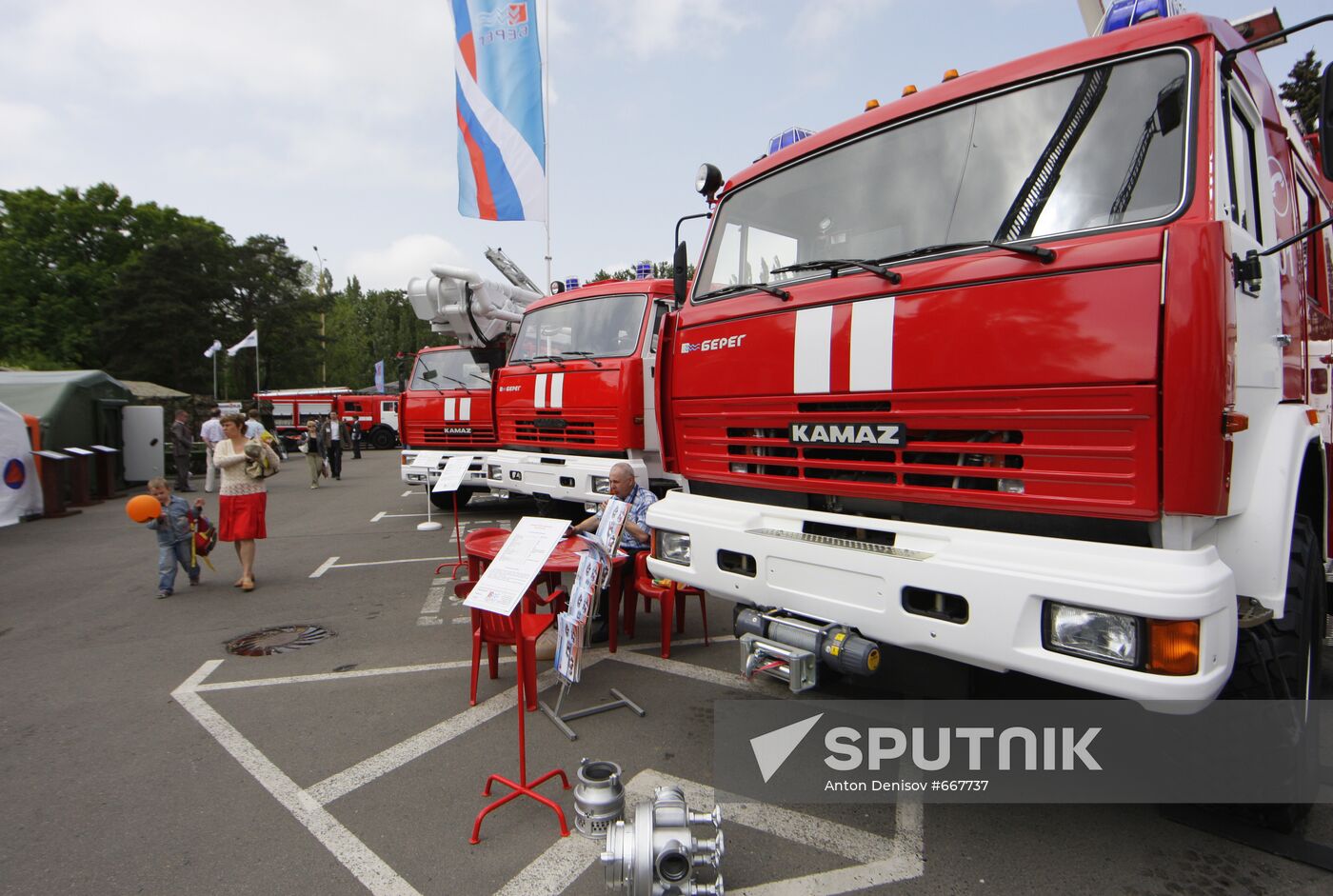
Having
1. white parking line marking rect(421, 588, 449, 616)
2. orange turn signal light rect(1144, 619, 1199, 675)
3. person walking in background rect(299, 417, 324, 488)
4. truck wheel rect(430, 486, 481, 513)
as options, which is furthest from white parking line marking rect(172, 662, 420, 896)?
person walking in background rect(299, 417, 324, 488)

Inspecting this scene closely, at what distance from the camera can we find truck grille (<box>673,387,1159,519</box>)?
2.22m

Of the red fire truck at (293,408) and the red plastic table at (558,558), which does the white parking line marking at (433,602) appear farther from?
the red fire truck at (293,408)

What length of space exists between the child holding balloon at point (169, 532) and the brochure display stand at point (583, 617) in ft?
15.0

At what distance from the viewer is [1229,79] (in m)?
2.51

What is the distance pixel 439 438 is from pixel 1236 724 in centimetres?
937

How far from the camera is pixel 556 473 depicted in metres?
7.15

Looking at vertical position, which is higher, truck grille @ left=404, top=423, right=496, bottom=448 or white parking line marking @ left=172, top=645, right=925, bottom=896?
truck grille @ left=404, top=423, right=496, bottom=448

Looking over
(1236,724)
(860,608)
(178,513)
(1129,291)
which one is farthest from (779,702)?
(178,513)

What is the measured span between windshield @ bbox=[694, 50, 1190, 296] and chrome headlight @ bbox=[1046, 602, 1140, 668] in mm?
1260

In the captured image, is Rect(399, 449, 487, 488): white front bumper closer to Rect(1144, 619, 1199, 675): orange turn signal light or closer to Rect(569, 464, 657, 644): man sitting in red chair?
Rect(569, 464, 657, 644): man sitting in red chair

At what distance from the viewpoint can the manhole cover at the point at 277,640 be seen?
5230 millimetres

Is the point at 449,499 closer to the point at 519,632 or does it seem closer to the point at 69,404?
the point at 69,404

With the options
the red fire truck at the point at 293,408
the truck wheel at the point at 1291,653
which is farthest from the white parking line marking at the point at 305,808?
the red fire truck at the point at 293,408
